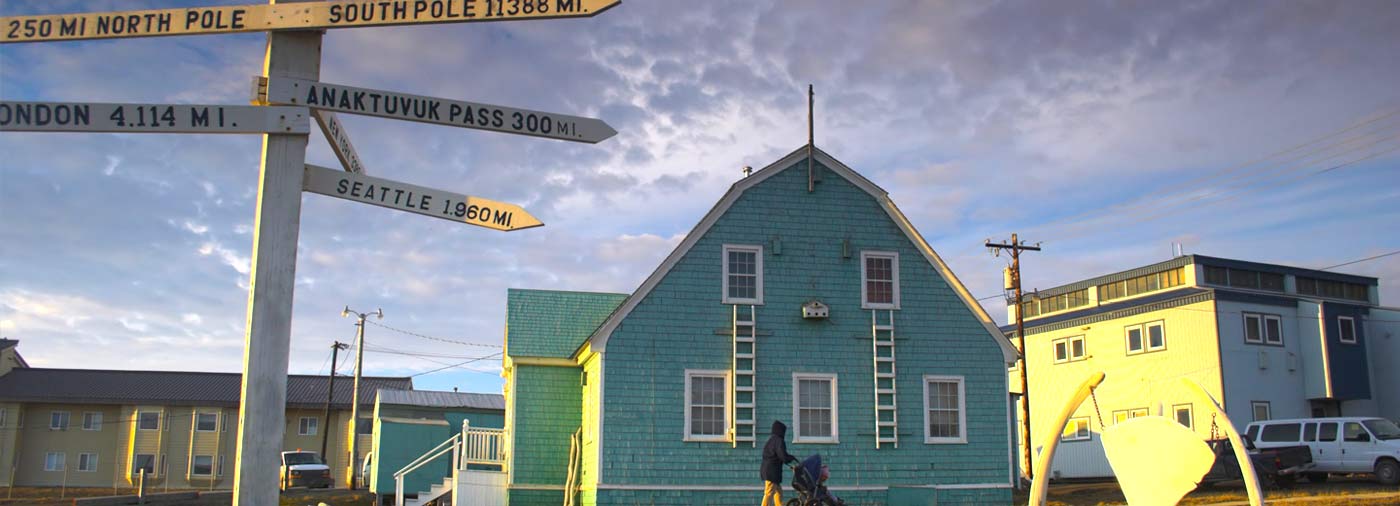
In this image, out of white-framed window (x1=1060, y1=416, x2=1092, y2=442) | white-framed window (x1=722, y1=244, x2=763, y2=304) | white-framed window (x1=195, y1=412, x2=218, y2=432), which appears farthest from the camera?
white-framed window (x1=195, y1=412, x2=218, y2=432)

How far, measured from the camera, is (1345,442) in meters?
27.4

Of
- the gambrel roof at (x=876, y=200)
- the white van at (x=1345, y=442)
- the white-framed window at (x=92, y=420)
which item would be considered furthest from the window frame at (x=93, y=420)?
the white van at (x=1345, y=442)

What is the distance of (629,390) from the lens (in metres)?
21.0

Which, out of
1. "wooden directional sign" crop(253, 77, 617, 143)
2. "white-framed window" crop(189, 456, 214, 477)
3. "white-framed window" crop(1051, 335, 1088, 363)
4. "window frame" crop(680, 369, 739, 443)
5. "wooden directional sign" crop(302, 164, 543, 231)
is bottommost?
"white-framed window" crop(189, 456, 214, 477)

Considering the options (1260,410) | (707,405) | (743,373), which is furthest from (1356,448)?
(707,405)

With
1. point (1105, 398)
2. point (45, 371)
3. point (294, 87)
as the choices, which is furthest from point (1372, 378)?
point (45, 371)

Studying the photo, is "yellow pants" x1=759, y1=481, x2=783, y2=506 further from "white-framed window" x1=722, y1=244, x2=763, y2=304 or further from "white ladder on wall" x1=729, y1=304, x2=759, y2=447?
"white-framed window" x1=722, y1=244, x2=763, y2=304

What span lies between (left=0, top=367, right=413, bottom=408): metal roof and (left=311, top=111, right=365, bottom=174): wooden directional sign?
168 feet

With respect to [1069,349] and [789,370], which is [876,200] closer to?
[789,370]

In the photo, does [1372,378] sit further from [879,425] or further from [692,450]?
[692,450]

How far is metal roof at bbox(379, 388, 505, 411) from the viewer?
1433 inches

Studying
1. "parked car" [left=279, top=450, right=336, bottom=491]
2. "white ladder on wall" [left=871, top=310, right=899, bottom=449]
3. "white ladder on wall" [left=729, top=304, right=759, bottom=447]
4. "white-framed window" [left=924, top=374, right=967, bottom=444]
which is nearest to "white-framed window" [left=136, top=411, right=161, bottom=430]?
"parked car" [left=279, top=450, right=336, bottom=491]

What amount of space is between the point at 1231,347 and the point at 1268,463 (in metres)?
12.4

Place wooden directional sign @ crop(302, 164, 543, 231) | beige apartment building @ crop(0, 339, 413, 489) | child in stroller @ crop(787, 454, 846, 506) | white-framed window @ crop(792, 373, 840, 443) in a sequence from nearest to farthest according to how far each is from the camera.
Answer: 1. wooden directional sign @ crop(302, 164, 543, 231)
2. child in stroller @ crop(787, 454, 846, 506)
3. white-framed window @ crop(792, 373, 840, 443)
4. beige apartment building @ crop(0, 339, 413, 489)
